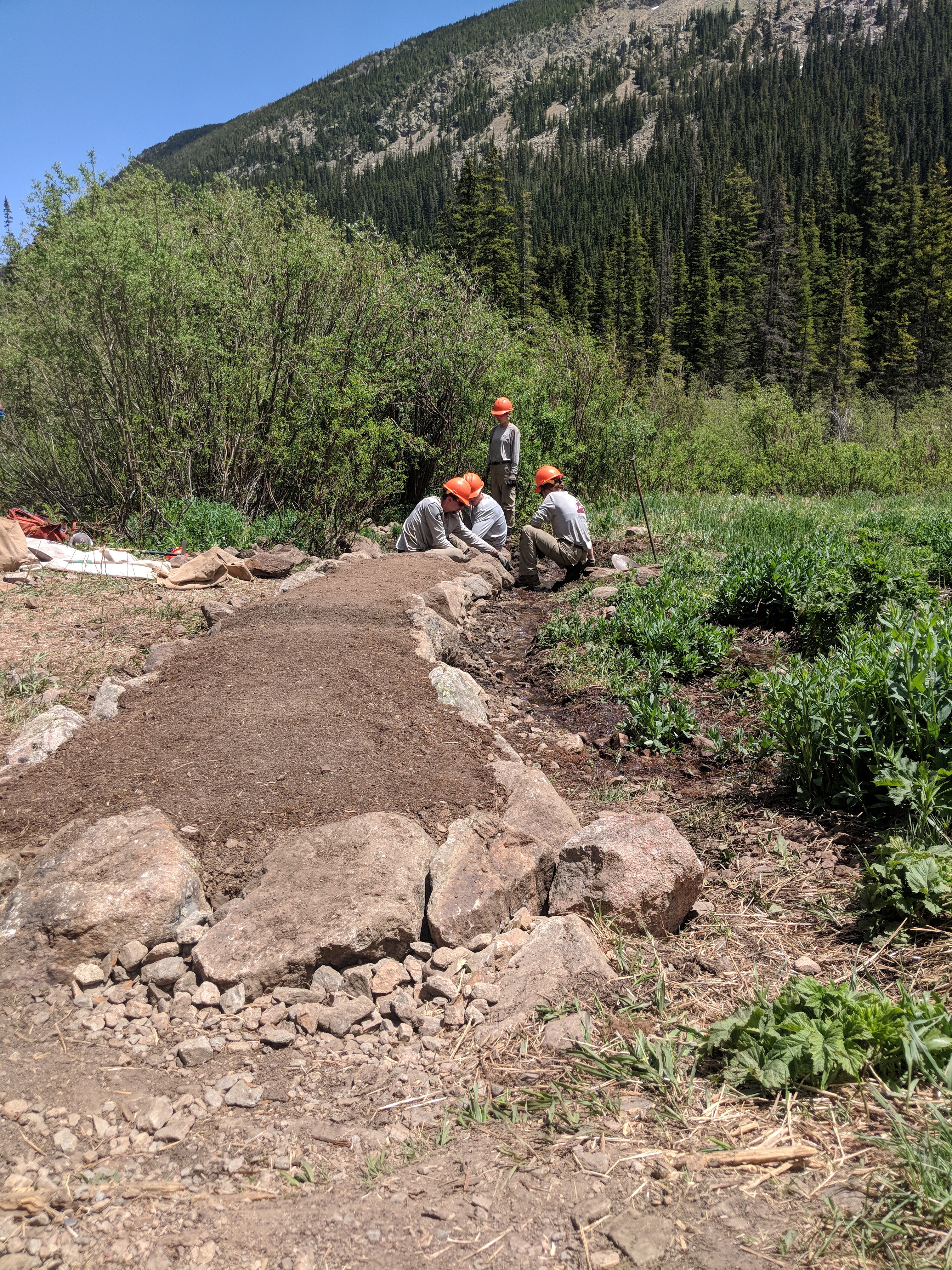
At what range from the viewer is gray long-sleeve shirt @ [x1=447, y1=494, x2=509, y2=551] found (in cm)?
855

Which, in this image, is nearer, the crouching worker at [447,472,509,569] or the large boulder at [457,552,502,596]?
the large boulder at [457,552,502,596]

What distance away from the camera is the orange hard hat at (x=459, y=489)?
8164 mm

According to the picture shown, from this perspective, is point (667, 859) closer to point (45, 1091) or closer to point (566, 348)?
point (45, 1091)

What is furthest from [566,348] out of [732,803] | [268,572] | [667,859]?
[667,859]

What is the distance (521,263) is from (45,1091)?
55949 millimetres

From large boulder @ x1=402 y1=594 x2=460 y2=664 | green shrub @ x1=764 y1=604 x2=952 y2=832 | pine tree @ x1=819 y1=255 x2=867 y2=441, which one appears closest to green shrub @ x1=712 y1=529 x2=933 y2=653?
green shrub @ x1=764 y1=604 x2=952 y2=832

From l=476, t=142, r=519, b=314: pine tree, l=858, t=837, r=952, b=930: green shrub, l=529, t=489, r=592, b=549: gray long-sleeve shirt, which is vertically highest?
l=476, t=142, r=519, b=314: pine tree

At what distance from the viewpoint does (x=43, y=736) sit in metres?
3.68

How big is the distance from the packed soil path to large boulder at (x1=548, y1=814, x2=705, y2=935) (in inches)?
21.8

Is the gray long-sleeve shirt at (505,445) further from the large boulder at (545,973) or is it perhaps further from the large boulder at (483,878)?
the large boulder at (545,973)

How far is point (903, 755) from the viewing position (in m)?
2.77

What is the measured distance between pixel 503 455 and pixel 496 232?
30.8 metres

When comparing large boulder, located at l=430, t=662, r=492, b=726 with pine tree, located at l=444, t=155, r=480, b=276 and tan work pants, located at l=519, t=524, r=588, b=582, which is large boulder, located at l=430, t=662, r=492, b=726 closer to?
tan work pants, located at l=519, t=524, r=588, b=582

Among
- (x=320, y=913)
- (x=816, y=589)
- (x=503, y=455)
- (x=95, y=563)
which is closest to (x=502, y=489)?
(x=503, y=455)
